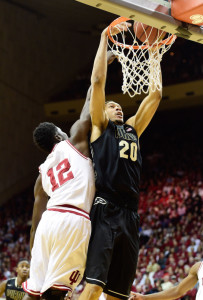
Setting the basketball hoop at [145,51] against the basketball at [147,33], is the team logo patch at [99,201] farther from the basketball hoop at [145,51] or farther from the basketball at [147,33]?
the basketball at [147,33]

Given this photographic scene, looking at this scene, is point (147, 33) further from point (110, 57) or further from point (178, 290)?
point (178, 290)

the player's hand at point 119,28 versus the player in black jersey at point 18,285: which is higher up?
the player's hand at point 119,28

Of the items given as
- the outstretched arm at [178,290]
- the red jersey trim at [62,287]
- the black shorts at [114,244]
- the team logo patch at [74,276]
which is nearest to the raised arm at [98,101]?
the black shorts at [114,244]

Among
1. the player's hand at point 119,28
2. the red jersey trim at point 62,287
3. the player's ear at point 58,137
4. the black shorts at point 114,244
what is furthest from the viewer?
the player's hand at point 119,28

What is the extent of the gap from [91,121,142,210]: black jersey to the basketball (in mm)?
998

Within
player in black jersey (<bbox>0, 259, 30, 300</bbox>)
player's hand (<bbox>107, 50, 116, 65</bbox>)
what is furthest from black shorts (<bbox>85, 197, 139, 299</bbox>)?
player in black jersey (<bbox>0, 259, 30, 300</bbox>)

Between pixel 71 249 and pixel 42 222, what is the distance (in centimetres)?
33

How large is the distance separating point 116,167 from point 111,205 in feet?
0.97

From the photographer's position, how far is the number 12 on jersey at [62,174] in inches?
151

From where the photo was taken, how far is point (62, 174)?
3.87 m

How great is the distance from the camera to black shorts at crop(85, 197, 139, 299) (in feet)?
12.0

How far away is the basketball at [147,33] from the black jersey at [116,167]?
100cm

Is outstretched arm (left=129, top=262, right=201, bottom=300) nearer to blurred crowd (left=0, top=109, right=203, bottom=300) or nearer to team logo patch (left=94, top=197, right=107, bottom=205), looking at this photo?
team logo patch (left=94, top=197, right=107, bottom=205)

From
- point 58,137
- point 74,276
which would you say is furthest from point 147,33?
point 74,276
